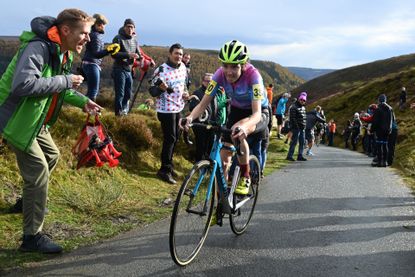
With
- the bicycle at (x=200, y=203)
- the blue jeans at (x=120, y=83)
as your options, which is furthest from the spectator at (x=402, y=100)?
the bicycle at (x=200, y=203)

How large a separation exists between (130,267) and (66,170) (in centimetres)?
322

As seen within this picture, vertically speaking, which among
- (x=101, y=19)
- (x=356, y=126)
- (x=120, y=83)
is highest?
(x=101, y=19)

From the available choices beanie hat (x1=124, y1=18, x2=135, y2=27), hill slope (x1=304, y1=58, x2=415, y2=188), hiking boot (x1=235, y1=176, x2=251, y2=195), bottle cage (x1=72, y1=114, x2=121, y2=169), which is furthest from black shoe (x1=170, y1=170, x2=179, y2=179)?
hill slope (x1=304, y1=58, x2=415, y2=188)

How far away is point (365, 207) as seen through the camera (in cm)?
762

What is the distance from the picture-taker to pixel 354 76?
124 meters

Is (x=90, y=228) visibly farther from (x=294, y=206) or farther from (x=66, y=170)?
(x=294, y=206)

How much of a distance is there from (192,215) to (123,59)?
5280 millimetres

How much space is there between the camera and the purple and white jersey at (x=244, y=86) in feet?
16.6

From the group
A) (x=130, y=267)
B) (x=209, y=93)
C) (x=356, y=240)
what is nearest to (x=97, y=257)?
(x=130, y=267)

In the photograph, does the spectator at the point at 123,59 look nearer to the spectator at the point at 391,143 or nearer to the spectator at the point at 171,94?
the spectator at the point at 171,94

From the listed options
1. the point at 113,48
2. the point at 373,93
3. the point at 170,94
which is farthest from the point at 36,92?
the point at 373,93

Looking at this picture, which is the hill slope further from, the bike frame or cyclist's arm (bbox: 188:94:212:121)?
cyclist's arm (bbox: 188:94:212:121)

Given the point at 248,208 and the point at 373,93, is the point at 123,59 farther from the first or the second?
the point at 373,93

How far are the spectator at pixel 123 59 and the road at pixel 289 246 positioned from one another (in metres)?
4.04
